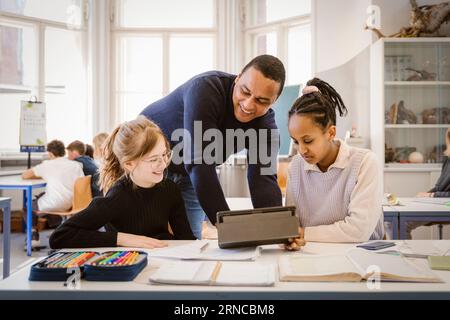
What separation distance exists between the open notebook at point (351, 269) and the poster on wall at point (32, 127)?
15.2ft

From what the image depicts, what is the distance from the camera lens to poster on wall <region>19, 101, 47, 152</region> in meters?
5.34

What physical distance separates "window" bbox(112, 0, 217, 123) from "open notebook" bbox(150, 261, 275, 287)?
525cm

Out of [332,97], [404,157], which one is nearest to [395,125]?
[404,157]

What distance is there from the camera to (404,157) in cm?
484

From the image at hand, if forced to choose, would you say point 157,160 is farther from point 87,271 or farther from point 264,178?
point 87,271

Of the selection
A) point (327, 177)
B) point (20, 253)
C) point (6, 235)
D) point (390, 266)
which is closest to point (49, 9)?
point (20, 253)

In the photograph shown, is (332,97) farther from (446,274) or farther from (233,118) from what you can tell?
(446,274)

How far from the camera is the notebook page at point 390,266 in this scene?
119cm

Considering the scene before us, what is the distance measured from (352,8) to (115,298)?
487cm

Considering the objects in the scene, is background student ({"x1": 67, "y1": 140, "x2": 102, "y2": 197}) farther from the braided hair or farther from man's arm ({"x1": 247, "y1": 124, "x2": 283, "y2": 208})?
the braided hair

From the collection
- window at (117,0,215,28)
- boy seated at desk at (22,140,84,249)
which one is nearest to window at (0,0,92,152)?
window at (117,0,215,28)

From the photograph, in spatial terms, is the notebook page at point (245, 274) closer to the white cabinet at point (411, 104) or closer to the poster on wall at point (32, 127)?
the white cabinet at point (411, 104)

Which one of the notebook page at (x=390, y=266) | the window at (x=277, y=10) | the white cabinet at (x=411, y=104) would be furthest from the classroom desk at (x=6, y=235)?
the window at (x=277, y=10)

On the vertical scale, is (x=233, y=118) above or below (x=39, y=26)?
below
